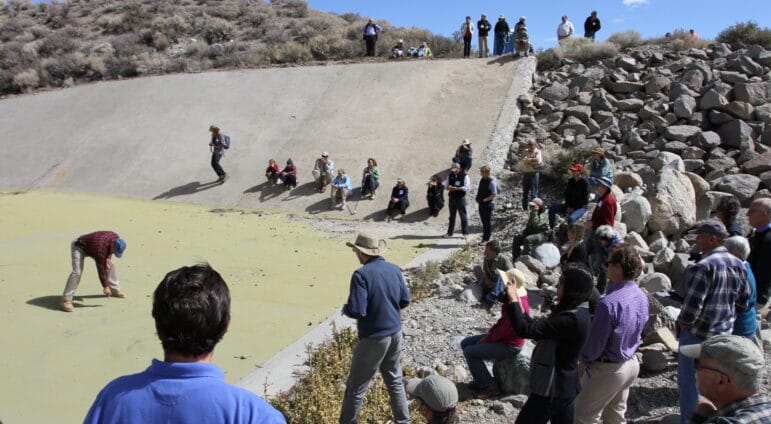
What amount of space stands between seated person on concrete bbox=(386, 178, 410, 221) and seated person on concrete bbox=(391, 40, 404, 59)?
36.2 ft

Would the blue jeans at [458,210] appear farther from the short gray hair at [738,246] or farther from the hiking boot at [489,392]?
the short gray hair at [738,246]

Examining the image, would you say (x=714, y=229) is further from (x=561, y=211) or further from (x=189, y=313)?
(x=561, y=211)

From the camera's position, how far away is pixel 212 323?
2129mm

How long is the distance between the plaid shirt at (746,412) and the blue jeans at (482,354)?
9.51 feet

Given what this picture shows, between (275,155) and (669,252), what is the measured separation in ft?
42.0

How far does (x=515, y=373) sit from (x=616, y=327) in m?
1.65

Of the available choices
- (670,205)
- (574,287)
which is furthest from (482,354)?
(670,205)

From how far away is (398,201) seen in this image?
15047 mm

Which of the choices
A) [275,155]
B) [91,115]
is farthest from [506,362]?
[91,115]

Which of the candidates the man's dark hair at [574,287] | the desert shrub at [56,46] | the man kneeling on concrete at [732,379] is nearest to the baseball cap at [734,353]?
the man kneeling on concrete at [732,379]

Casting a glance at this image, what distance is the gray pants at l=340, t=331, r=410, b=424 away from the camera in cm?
462

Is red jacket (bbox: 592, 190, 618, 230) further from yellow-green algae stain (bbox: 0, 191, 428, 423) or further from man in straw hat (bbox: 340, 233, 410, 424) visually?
man in straw hat (bbox: 340, 233, 410, 424)

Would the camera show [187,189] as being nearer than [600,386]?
No

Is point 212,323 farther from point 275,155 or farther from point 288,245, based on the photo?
point 275,155
